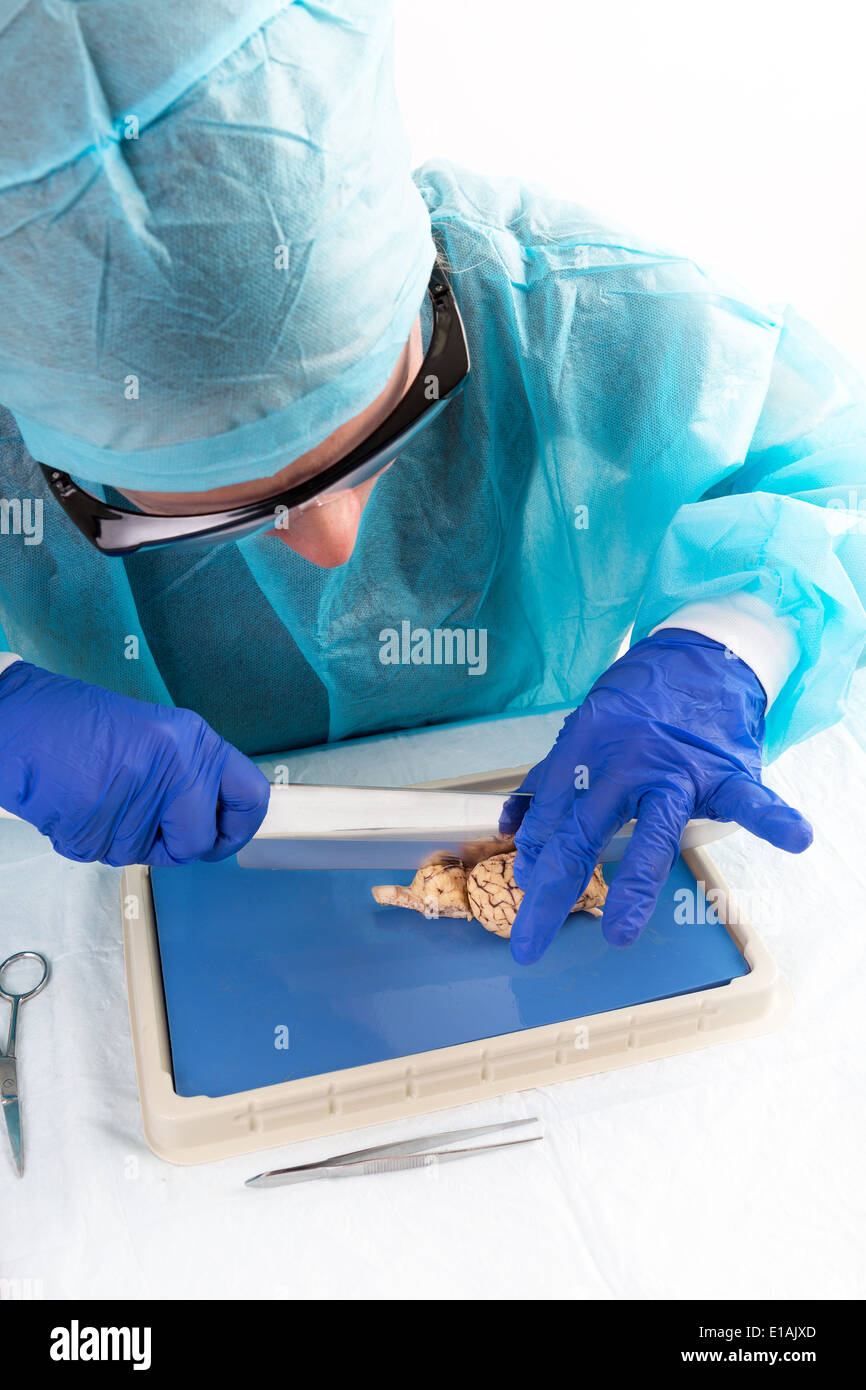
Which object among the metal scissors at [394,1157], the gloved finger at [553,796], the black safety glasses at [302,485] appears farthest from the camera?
the gloved finger at [553,796]

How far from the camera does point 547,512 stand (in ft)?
4.33

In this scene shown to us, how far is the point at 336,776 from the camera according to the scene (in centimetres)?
146

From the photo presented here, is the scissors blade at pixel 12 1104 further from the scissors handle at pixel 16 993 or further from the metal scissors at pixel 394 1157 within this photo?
the metal scissors at pixel 394 1157

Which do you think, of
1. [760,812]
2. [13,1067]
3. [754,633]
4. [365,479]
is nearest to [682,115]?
[754,633]

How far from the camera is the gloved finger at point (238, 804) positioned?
1.16 meters

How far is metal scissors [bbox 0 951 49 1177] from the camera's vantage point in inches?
41.2

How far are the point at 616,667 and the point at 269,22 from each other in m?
0.76

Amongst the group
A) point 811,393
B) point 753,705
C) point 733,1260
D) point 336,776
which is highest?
point 811,393

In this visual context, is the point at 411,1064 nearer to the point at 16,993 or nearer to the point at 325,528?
the point at 16,993

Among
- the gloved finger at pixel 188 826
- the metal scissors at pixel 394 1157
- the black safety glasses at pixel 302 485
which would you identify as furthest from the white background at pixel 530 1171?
the black safety glasses at pixel 302 485

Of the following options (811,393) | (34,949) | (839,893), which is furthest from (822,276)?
(34,949)

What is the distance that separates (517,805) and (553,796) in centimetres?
8

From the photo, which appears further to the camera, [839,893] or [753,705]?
[839,893]

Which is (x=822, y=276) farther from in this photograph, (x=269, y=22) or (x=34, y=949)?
(x=34, y=949)
